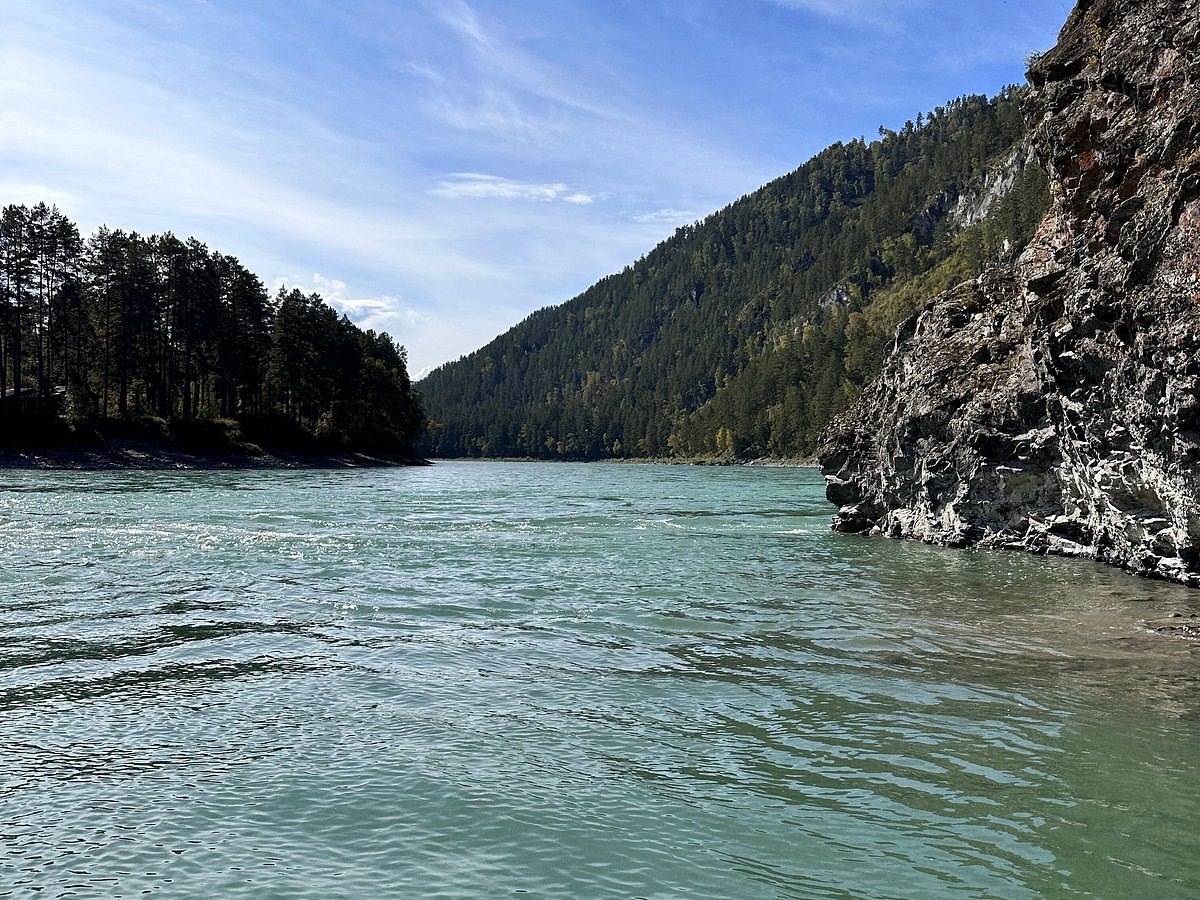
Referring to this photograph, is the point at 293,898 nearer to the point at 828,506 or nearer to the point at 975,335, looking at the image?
the point at 975,335

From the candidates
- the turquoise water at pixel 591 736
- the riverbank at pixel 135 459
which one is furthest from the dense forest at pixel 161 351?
the turquoise water at pixel 591 736

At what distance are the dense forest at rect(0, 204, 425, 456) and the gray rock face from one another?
218ft

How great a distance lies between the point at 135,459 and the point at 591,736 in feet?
242

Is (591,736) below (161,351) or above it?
below

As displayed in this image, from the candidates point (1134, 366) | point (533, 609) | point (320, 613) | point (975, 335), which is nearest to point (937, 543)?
point (975, 335)

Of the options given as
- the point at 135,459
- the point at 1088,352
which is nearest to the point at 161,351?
the point at 135,459

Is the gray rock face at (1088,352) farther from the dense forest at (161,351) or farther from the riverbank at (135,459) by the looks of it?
the dense forest at (161,351)

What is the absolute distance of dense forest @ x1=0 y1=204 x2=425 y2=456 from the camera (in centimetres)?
7844

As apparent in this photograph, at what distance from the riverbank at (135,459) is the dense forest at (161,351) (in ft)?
4.36

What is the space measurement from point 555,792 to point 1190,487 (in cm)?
1678

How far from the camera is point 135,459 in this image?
2901 inches

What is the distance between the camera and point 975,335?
31.4 metres

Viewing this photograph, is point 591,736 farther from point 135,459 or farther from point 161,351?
point 161,351

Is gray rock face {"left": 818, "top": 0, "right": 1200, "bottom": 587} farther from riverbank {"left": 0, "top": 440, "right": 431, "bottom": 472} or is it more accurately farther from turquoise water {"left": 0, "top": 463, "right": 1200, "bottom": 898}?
riverbank {"left": 0, "top": 440, "right": 431, "bottom": 472}
